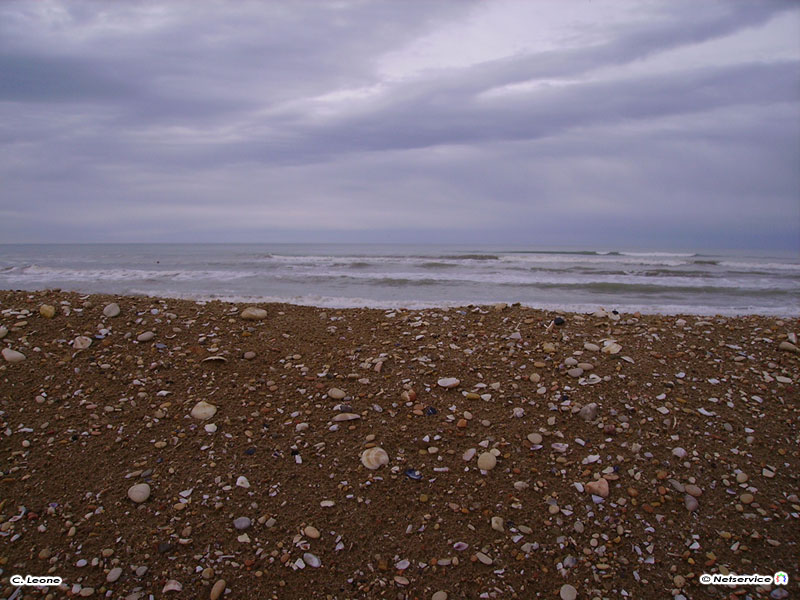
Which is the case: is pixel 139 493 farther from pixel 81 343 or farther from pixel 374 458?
pixel 81 343

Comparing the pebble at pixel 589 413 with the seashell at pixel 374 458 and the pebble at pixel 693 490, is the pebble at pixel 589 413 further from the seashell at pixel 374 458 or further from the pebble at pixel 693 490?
the seashell at pixel 374 458

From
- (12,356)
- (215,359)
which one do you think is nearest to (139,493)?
(215,359)

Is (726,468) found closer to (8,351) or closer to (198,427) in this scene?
(198,427)

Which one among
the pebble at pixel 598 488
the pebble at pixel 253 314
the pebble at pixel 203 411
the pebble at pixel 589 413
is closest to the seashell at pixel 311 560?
the pebble at pixel 203 411

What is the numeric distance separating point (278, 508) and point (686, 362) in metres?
3.65

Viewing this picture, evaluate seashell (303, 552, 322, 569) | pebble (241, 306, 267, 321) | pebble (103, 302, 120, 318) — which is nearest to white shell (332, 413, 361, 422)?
seashell (303, 552, 322, 569)

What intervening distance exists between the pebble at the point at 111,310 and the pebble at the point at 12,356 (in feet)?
2.90

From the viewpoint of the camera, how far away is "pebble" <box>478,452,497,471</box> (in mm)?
2841

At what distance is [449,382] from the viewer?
3.64 m

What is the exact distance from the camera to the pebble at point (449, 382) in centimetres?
361

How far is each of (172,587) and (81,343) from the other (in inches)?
109

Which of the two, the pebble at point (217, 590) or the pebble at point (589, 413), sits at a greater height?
the pebble at point (589, 413)

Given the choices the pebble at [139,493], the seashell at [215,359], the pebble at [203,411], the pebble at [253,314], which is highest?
the pebble at [253,314]

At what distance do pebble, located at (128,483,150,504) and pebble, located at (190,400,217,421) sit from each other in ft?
2.12
